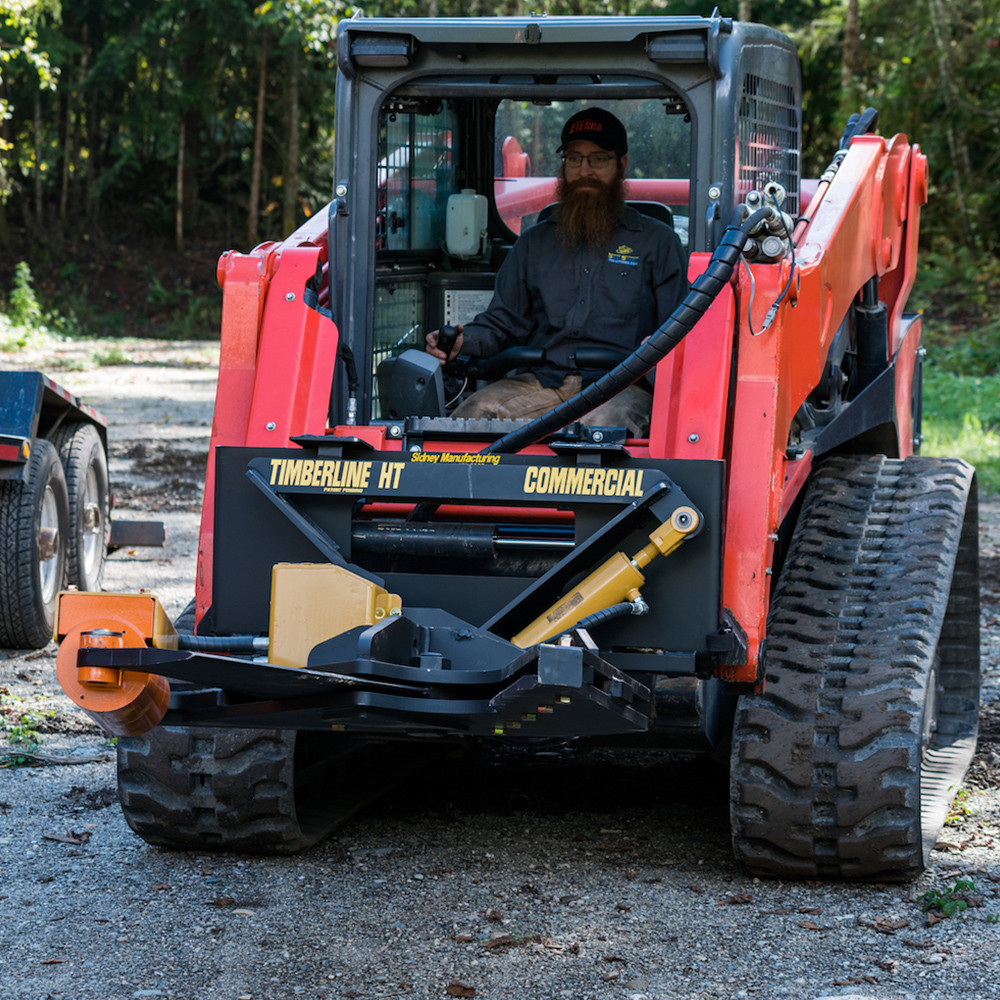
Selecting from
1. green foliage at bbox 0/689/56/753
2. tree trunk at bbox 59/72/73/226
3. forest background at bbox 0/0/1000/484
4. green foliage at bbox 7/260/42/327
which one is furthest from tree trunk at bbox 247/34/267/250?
green foliage at bbox 0/689/56/753

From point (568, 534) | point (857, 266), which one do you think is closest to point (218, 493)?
point (568, 534)

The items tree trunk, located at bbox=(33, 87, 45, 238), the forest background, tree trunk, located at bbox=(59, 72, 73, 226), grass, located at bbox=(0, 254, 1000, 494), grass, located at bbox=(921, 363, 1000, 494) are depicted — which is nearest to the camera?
grass, located at bbox=(921, 363, 1000, 494)

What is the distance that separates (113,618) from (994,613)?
6.11 metres

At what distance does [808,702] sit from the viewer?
416cm

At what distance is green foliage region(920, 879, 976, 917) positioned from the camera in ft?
13.3

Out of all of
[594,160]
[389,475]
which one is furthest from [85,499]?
[389,475]

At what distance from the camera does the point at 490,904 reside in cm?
416

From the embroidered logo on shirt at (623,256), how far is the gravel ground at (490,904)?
1895 millimetres

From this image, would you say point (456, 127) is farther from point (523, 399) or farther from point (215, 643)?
point (215, 643)

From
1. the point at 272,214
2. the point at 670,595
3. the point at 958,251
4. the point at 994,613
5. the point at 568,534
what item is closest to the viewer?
the point at 670,595

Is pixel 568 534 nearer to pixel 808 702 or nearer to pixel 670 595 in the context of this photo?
pixel 670 595

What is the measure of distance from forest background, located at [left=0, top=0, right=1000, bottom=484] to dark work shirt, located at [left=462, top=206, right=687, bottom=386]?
17920 mm

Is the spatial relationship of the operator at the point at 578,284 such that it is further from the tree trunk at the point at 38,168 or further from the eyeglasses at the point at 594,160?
the tree trunk at the point at 38,168

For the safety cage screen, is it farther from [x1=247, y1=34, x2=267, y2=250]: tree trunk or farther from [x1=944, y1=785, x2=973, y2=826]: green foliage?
[x1=247, y1=34, x2=267, y2=250]: tree trunk
